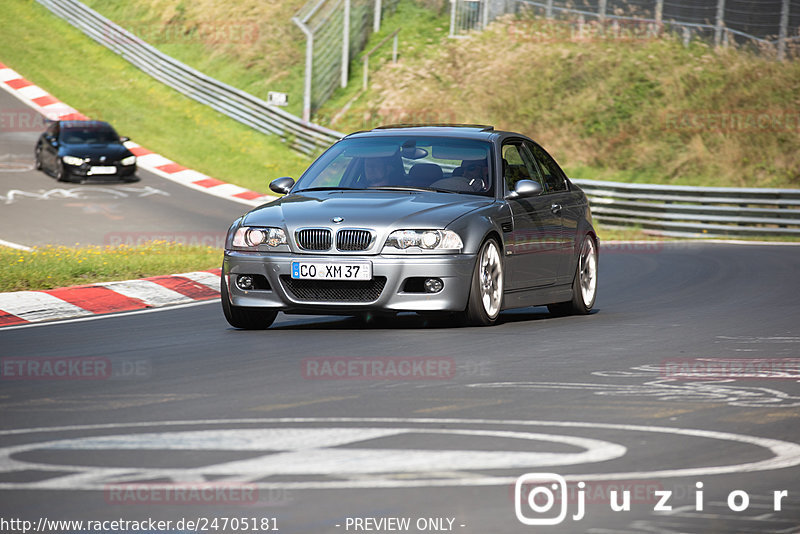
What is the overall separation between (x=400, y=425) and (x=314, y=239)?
4.01m

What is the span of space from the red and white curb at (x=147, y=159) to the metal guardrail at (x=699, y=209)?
715 centimetres

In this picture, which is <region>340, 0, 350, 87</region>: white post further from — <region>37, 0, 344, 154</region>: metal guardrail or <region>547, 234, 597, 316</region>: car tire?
<region>547, 234, 597, 316</region>: car tire

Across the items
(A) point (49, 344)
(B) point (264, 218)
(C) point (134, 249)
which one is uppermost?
(B) point (264, 218)

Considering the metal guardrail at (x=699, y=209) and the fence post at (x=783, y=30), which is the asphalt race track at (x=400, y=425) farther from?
the fence post at (x=783, y=30)

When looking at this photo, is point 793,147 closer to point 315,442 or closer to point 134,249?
point 134,249

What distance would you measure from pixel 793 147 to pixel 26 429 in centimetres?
2716

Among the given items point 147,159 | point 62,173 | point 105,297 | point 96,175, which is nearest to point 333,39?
point 147,159

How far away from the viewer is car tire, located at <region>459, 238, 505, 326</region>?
10148 millimetres

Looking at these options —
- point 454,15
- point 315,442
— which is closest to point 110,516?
point 315,442

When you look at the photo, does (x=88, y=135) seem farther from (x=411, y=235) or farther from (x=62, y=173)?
(x=411, y=235)

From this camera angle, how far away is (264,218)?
1029 cm

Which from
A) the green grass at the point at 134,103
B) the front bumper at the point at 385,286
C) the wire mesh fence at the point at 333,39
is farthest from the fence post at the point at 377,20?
the front bumper at the point at 385,286

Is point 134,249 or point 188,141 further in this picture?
point 188,141

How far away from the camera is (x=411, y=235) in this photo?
996 centimetres
